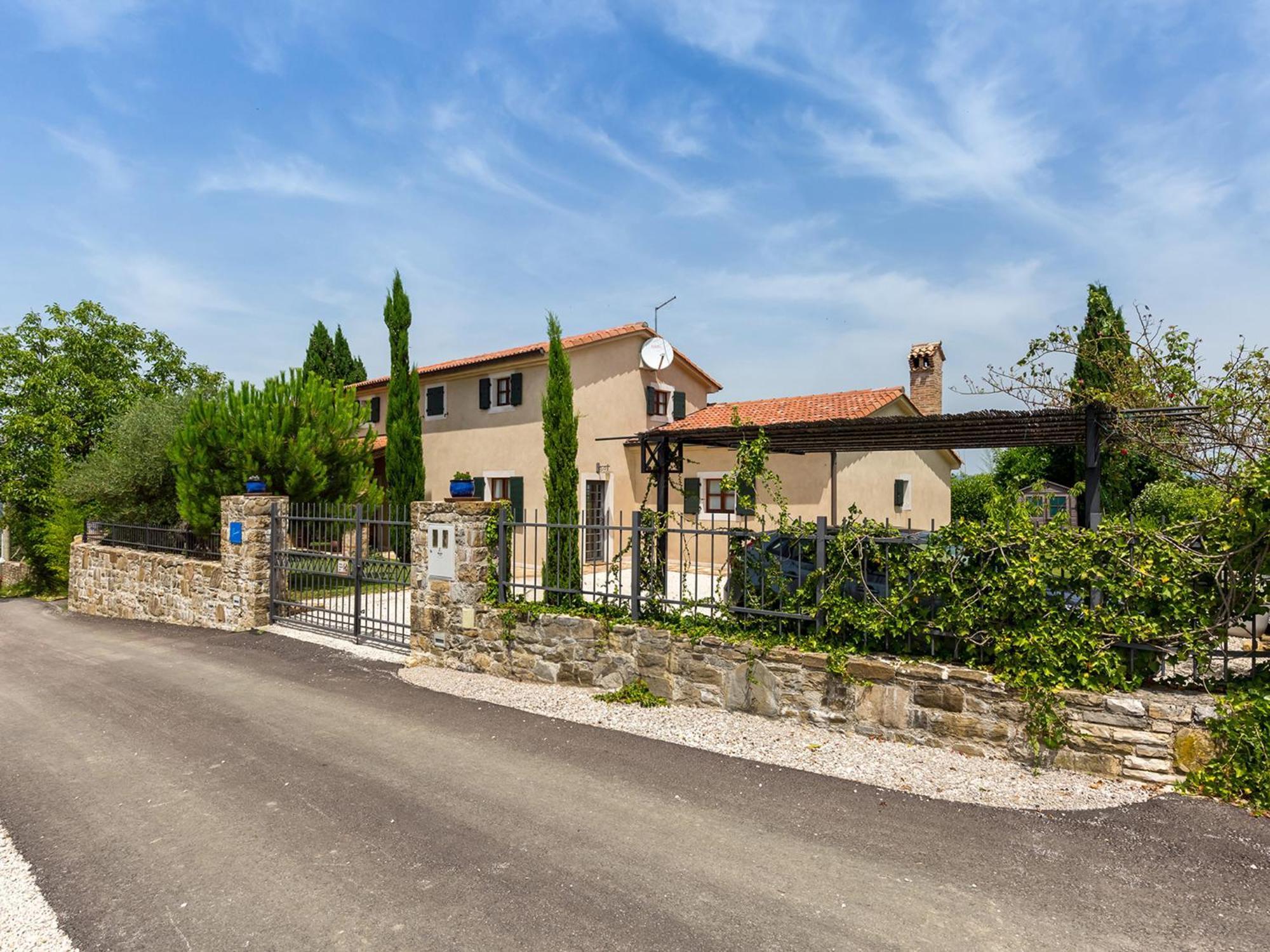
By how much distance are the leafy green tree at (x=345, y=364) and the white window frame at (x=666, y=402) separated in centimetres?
1447

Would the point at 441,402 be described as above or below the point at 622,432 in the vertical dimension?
above

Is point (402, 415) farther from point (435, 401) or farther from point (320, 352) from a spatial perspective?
point (320, 352)

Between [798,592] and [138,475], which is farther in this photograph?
[138,475]

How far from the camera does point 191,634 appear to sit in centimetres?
1110

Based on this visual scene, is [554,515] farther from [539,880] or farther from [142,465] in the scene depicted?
[539,880]

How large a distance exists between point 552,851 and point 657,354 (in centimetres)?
1634

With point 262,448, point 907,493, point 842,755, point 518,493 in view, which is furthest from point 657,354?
point 842,755

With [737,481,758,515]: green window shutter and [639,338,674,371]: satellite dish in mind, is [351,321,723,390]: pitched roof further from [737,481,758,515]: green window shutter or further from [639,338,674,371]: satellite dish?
[737,481,758,515]: green window shutter

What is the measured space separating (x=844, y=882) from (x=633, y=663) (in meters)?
3.54

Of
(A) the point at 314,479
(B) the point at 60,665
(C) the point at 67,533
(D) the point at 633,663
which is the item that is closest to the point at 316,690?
(D) the point at 633,663

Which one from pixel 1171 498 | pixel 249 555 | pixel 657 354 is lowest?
pixel 249 555

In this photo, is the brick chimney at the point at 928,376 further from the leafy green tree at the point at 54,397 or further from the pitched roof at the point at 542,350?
the leafy green tree at the point at 54,397

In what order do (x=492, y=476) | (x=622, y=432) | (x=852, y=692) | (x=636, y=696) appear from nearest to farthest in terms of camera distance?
1. (x=852, y=692)
2. (x=636, y=696)
3. (x=492, y=476)
4. (x=622, y=432)

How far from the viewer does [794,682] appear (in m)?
6.23
